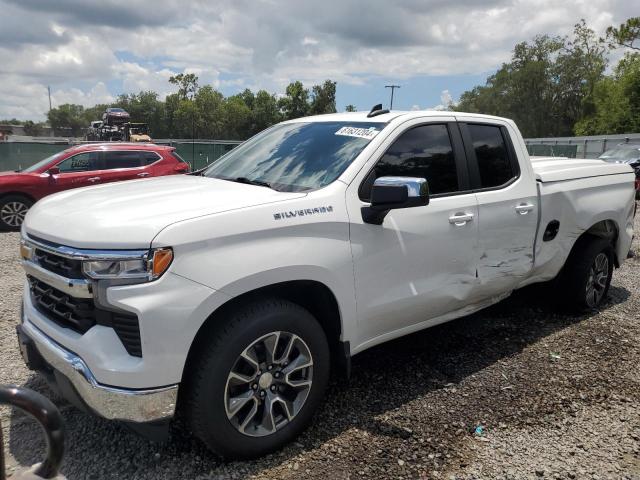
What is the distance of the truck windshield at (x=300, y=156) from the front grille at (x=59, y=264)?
47.9 inches

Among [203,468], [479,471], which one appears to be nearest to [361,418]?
[479,471]

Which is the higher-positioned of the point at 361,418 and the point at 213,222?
the point at 213,222

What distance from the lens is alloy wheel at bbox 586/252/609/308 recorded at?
5.06 meters

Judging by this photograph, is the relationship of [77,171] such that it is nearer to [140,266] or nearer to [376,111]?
[376,111]

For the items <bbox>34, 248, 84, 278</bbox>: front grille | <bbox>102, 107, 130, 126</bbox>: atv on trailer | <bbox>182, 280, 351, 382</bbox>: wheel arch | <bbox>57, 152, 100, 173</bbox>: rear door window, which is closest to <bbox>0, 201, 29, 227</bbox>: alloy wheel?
<bbox>57, 152, 100, 173</bbox>: rear door window

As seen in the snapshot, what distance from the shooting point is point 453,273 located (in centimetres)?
360

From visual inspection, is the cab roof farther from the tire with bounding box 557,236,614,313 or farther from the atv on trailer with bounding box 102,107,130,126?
the atv on trailer with bounding box 102,107,130,126

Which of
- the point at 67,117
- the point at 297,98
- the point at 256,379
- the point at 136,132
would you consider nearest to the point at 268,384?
the point at 256,379

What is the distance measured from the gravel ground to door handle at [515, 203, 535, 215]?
117 cm

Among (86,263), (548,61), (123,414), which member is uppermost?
(548,61)

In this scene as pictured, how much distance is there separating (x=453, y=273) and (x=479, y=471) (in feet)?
4.22

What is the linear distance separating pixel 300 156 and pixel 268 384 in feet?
4.89

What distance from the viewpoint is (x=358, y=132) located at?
345cm

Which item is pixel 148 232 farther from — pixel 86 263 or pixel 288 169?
pixel 288 169
